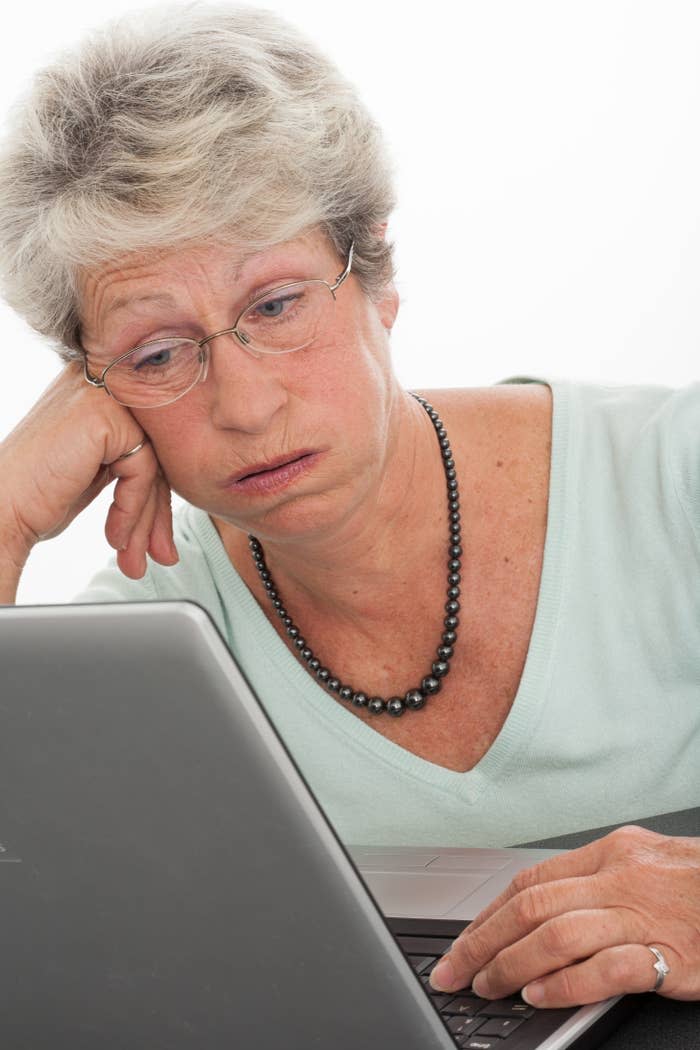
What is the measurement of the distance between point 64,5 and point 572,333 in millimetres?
1567

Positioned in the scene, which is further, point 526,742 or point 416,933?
point 526,742

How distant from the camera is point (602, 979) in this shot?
0.85 meters

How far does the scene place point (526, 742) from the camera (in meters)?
1.57

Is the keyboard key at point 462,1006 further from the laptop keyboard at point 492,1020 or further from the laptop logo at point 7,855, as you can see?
the laptop logo at point 7,855

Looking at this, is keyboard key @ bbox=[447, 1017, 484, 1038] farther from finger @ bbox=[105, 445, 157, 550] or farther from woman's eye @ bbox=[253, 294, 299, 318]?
finger @ bbox=[105, 445, 157, 550]

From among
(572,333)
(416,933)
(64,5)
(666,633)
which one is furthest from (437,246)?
(416,933)

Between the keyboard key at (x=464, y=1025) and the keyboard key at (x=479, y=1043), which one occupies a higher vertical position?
the keyboard key at (x=479, y=1043)

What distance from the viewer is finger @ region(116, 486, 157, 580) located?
172cm

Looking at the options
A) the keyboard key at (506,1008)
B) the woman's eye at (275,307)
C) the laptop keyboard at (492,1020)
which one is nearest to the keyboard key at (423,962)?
the laptop keyboard at (492,1020)

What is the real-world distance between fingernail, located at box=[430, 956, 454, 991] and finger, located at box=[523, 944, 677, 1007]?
0.09 m

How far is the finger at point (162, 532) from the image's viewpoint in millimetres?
1726

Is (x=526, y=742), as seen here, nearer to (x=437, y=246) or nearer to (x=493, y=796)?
(x=493, y=796)

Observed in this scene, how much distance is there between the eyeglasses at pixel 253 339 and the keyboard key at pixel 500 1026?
29.2 inches

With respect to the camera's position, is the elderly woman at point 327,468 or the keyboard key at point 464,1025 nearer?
the keyboard key at point 464,1025
